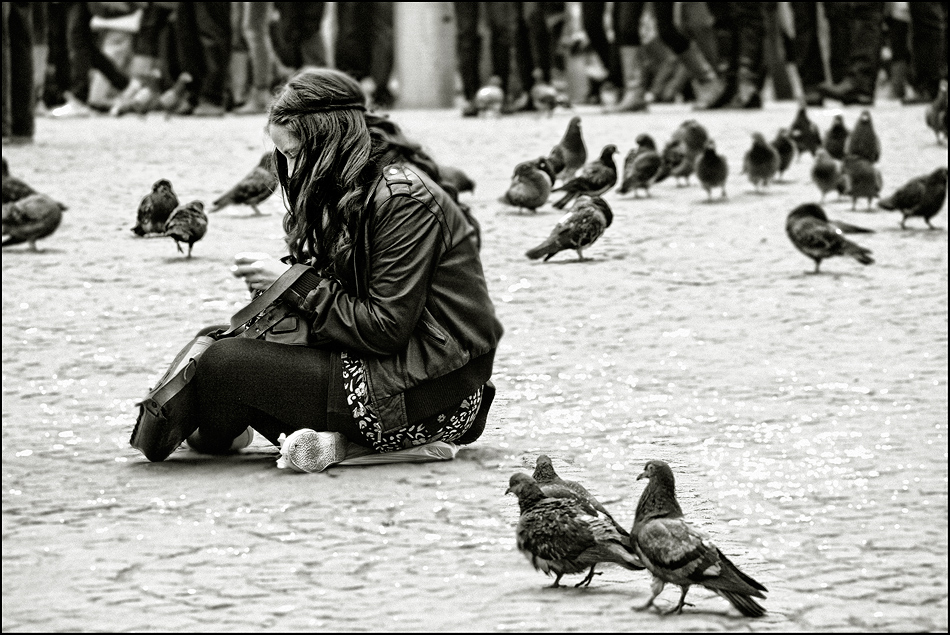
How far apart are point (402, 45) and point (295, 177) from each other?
1934cm

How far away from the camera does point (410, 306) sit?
5656mm

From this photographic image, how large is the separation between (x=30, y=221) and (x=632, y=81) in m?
10.8

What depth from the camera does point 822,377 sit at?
753 centimetres

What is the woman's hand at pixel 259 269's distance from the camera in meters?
Answer: 5.75

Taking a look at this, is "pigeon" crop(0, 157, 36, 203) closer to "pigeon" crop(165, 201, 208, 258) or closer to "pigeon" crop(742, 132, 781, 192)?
"pigeon" crop(165, 201, 208, 258)

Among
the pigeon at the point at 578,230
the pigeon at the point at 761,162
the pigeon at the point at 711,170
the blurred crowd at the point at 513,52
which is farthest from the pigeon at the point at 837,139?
the pigeon at the point at 578,230

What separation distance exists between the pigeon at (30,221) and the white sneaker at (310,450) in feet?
18.1

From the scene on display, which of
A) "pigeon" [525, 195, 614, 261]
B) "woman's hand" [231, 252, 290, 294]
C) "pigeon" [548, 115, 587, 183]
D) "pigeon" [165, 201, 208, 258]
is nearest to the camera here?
"woman's hand" [231, 252, 290, 294]

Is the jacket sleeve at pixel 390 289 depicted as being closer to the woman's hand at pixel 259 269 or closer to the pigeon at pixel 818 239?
the woman's hand at pixel 259 269

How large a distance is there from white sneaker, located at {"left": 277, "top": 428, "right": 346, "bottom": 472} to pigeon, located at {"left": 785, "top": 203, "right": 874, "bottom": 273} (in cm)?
489

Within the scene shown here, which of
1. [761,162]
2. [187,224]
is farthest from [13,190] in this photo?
[761,162]

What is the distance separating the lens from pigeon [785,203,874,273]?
10031 millimetres

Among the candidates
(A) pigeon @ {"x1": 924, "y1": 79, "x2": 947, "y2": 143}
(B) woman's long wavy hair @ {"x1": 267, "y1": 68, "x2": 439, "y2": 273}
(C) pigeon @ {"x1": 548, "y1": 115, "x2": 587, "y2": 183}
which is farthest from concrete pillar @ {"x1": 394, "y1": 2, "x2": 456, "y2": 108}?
(B) woman's long wavy hair @ {"x1": 267, "y1": 68, "x2": 439, "y2": 273}

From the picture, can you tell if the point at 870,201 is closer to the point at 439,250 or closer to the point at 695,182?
the point at 695,182
